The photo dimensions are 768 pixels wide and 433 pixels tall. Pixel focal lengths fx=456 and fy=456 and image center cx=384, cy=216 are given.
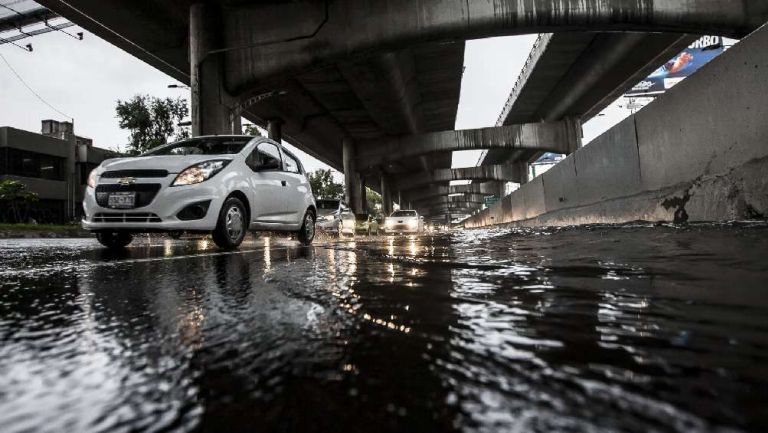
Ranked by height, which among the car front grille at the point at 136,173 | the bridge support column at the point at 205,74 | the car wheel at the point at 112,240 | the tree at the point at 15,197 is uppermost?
the bridge support column at the point at 205,74

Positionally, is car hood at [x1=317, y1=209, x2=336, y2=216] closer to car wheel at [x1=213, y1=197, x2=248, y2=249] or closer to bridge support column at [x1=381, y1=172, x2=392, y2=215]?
car wheel at [x1=213, y1=197, x2=248, y2=249]

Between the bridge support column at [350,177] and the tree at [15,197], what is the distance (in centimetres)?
2086

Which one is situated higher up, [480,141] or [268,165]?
[480,141]

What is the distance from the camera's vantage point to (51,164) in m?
37.0

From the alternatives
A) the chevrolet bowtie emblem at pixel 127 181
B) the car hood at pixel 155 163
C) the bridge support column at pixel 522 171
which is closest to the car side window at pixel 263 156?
the car hood at pixel 155 163

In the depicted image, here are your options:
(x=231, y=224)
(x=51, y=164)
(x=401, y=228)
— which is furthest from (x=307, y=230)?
(x=51, y=164)

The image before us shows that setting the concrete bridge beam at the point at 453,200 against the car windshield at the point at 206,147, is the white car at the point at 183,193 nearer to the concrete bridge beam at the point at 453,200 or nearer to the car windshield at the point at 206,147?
the car windshield at the point at 206,147

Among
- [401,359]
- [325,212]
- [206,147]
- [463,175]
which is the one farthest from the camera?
[463,175]

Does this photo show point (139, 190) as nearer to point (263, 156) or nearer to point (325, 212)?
point (263, 156)

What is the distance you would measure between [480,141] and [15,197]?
31617mm

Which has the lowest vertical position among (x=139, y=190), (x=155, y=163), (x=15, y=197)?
(x=139, y=190)

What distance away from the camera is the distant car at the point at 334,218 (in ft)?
53.6

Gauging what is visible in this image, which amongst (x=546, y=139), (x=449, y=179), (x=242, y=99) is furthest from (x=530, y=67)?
(x=449, y=179)

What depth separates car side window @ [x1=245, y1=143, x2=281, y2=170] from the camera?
6843mm
